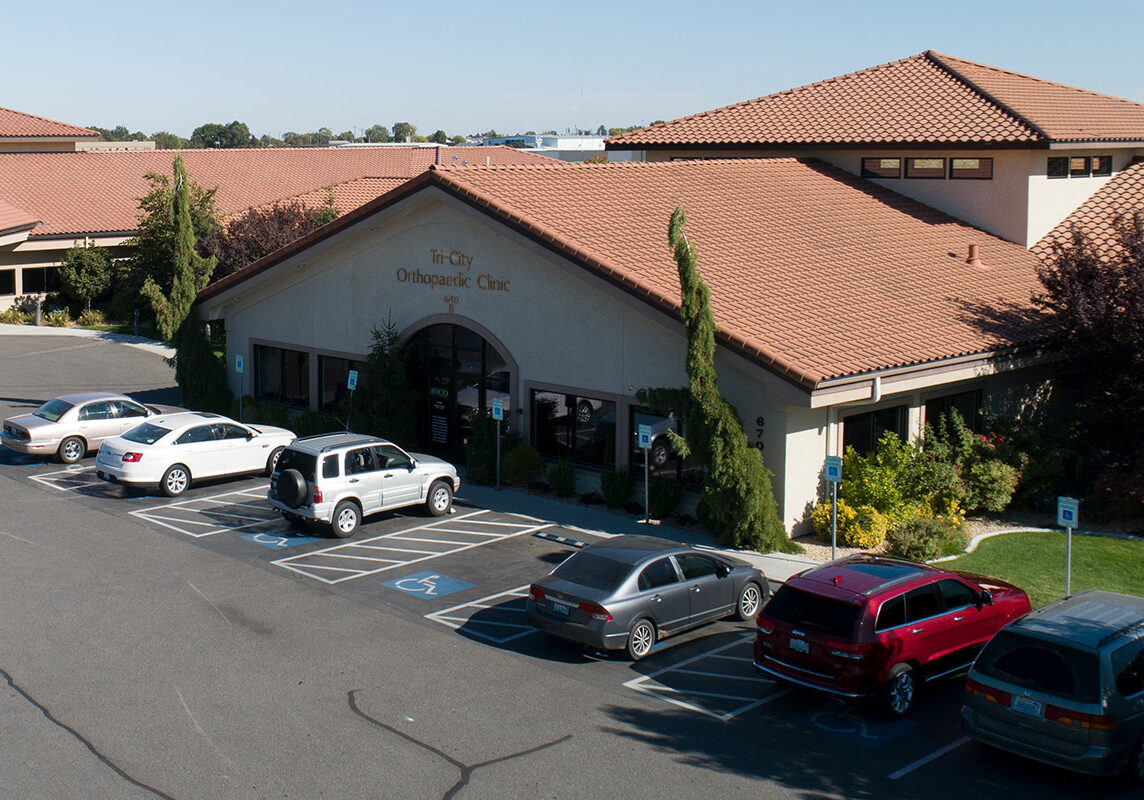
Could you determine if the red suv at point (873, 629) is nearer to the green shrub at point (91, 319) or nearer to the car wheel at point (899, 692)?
the car wheel at point (899, 692)

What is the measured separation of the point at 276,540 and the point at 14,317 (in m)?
31.9

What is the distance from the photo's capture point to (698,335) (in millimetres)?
19859

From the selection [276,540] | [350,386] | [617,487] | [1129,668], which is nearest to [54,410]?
[350,386]

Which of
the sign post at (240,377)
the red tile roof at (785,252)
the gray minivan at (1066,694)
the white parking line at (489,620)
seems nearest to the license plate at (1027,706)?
the gray minivan at (1066,694)

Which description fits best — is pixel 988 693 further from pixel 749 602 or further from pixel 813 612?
pixel 749 602

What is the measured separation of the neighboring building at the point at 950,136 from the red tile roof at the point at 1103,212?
0.83ft

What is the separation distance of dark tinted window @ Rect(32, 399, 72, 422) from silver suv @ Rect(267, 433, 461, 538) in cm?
764

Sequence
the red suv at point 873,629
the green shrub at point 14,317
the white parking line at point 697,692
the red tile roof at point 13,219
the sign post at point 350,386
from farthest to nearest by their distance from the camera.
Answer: the green shrub at point 14,317 → the red tile roof at point 13,219 → the sign post at point 350,386 → the white parking line at point 697,692 → the red suv at point 873,629

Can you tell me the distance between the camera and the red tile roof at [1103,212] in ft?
97.0

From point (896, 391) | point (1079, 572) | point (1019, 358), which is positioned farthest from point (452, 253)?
point (1079, 572)

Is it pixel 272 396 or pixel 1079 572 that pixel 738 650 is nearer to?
pixel 1079 572

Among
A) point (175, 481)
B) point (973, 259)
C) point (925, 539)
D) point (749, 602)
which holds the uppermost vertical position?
point (973, 259)

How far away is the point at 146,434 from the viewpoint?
2353 centimetres

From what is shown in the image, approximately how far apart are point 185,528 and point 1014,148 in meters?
21.2
